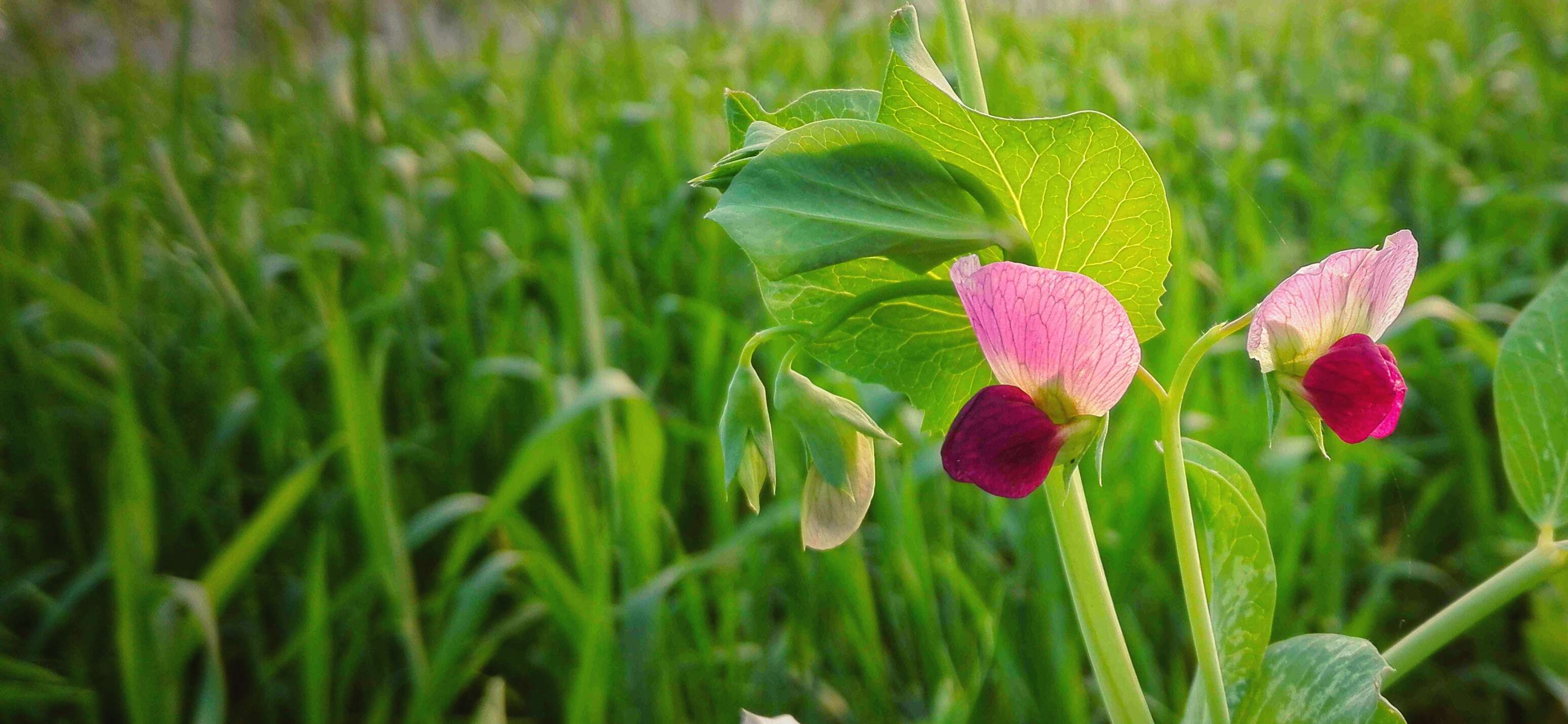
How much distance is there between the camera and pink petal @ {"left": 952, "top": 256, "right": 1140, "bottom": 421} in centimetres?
15

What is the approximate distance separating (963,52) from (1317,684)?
4.8 inches

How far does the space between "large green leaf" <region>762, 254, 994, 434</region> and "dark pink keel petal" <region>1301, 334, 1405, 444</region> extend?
0.06 meters

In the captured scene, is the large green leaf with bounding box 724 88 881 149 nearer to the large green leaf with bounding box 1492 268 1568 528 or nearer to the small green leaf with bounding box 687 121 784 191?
the small green leaf with bounding box 687 121 784 191

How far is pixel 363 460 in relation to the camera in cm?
80

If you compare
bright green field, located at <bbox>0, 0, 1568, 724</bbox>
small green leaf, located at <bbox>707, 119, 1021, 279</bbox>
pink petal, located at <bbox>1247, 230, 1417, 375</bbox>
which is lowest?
bright green field, located at <bbox>0, 0, 1568, 724</bbox>

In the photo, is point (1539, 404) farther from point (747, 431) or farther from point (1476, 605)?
point (747, 431)

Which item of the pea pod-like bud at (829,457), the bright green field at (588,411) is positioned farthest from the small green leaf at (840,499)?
the bright green field at (588,411)

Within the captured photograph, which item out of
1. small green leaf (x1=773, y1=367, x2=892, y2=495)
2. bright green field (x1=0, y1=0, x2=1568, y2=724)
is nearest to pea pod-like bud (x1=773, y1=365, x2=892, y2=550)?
small green leaf (x1=773, y1=367, x2=892, y2=495)

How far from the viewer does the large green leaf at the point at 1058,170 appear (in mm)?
169

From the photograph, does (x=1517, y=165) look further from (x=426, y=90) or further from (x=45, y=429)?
(x=45, y=429)

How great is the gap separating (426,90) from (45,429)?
85 centimetres

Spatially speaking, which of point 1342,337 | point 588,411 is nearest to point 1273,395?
point 1342,337

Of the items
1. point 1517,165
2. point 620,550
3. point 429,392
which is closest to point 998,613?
point 620,550

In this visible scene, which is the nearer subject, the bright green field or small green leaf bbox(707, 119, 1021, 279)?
small green leaf bbox(707, 119, 1021, 279)
